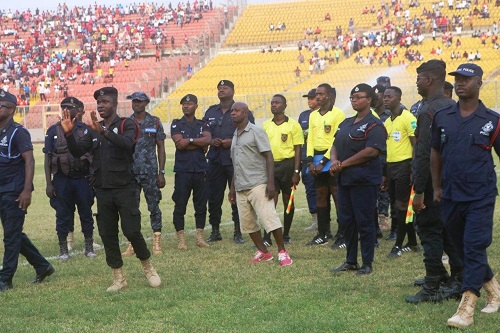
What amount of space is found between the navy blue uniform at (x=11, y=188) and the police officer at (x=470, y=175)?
14.4ft

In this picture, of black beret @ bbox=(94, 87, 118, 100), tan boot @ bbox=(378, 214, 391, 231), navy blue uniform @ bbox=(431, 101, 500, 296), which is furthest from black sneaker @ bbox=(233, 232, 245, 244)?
navy blue uniform @ bbox=(431, 101, 500, 296)

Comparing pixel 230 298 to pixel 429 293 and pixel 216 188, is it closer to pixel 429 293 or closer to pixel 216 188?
pixel 429 293

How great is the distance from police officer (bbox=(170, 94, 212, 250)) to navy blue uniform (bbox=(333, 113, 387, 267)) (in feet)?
9.56

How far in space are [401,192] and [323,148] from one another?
4.85 ft

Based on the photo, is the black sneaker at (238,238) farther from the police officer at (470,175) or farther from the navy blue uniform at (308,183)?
the police officer at (470,175)

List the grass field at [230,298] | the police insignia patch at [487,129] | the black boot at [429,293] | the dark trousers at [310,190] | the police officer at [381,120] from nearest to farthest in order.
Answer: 1. the police insignia patch at [487,129]
2. the grass field at [230,298]
3. the black boot at [429,293]
4. the police officer at [381,120]
5. the dark trousers at [310,190]

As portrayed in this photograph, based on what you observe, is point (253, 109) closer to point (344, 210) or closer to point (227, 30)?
point (227, 30)

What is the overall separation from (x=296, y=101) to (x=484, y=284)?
2958cm

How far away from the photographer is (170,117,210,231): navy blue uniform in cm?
1102

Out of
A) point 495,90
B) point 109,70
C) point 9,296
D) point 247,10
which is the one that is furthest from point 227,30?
point 9,296

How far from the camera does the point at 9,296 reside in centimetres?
808

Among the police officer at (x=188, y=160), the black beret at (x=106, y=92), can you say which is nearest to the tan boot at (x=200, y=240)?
the police officer at (x=188, y=160)

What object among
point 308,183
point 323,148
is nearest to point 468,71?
point 323,148

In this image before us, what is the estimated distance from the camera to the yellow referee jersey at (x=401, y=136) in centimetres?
993
